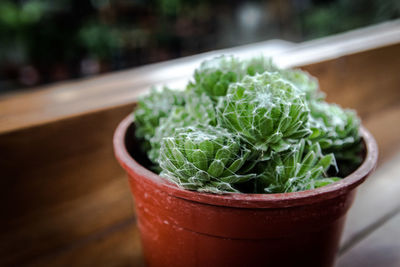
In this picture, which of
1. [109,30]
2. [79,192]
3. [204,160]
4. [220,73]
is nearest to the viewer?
[204,160]

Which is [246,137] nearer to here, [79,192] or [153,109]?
[153,109]

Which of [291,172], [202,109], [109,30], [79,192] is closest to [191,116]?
[202,109]

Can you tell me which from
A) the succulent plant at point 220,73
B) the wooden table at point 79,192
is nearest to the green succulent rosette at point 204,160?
the succulent plant at point 220,73

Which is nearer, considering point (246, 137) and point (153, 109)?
point (246, 137)

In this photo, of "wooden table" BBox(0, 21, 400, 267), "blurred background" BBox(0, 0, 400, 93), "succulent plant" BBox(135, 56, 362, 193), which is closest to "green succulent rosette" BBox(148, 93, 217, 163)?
"succulent plant" BBox(135, 56, 362, 193)

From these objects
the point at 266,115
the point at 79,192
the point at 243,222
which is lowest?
the point at 79,192

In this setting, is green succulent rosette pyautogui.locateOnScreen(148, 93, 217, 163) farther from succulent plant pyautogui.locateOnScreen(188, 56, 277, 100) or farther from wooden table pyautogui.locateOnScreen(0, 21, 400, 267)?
wooden table pyautogui.locateOnScreen(0, 21, 400, 267)

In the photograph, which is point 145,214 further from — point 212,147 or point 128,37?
point 128,37
